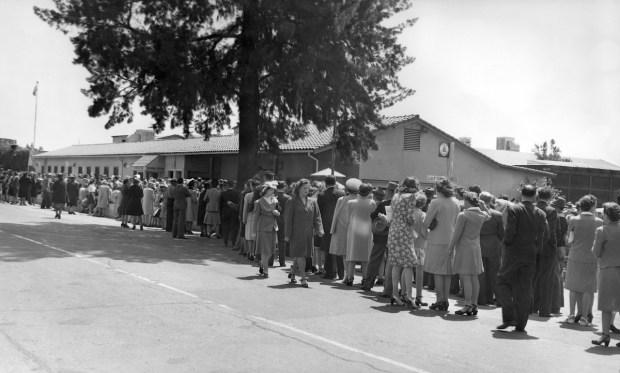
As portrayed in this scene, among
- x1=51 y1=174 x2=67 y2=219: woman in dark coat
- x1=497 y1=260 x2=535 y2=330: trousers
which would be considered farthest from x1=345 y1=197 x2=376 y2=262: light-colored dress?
x1=51 y1=174 x2=67 y2=219: woman in dark coat

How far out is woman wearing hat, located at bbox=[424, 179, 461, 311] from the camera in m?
9.57

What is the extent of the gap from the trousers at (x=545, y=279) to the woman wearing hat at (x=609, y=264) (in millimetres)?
1679

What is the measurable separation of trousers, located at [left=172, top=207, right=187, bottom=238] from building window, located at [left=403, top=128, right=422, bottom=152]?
17.6 metres

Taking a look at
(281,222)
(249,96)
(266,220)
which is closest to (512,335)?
(266,220)

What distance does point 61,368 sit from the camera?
18.3 ft

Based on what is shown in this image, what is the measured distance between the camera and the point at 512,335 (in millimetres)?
8070

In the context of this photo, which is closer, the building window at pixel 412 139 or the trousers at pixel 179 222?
the trousers at pixel 179 222

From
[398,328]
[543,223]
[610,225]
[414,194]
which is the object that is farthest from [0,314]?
[610,225]

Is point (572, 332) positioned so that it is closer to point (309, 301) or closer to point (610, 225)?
point (610, 225)

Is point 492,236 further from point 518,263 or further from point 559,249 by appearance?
point 518,263

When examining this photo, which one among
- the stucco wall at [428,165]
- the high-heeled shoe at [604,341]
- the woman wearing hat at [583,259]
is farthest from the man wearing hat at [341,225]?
the stucco wall at [428,165]

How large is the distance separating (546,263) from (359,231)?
11.0 ft

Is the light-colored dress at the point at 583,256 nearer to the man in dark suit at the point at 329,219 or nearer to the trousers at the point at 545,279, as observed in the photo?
the trousers at the point at 545,279

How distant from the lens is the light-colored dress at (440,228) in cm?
962
